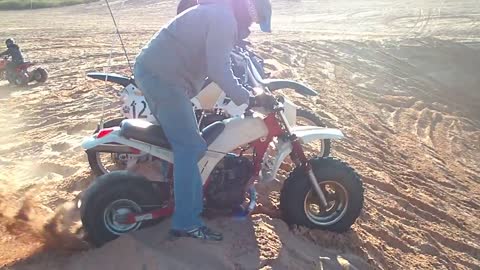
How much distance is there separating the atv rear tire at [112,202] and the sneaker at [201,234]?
1.28 feet

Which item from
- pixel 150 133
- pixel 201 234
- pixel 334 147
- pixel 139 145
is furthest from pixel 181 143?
pixel 334 147

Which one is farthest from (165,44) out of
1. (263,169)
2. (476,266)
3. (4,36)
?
(4,36)

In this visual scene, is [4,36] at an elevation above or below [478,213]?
above

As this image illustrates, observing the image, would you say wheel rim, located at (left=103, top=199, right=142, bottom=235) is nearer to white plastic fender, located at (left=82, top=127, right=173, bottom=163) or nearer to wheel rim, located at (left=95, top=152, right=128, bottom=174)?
white plastic fender, located at (left=82, top=127, right=173, bottom=163)

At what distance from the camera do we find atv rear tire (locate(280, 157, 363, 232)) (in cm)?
514

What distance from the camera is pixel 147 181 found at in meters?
4.81

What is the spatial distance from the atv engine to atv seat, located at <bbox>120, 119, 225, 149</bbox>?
31cm

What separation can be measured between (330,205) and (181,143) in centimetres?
166

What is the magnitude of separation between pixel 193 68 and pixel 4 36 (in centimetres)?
1764

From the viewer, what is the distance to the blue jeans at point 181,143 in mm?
4480

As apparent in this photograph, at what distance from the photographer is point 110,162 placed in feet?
21.8

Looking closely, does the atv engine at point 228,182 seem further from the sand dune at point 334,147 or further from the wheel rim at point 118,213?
the wheel rim at point 118,213

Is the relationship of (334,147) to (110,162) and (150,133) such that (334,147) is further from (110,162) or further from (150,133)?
(150,133)

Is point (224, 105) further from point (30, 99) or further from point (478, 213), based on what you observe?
point (30, 99)
